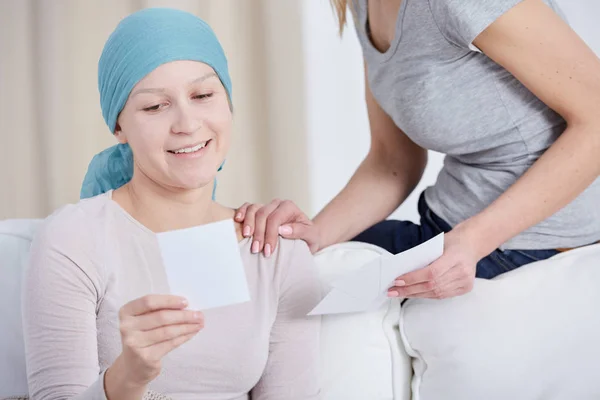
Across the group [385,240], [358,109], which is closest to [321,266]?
[385,240]

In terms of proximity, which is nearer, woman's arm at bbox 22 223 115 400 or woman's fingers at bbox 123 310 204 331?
woman's fingers at bbox 123 310 204 331

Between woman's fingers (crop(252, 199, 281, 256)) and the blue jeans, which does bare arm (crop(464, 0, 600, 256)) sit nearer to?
the blue jeans

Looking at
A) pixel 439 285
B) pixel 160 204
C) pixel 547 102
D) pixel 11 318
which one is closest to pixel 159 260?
pixel 160 204

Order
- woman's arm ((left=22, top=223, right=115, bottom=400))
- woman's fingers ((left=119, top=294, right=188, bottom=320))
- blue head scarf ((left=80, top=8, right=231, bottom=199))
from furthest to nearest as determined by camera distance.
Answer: blue head scarf ((left=80, top=8, right=231, bottom=199)) → woman's arm ((left=22, top=223, right=115, bottom=400)) → woman's fingers ((left=119, top=294, right=188, bottom=320))

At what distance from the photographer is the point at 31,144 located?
8.12ft

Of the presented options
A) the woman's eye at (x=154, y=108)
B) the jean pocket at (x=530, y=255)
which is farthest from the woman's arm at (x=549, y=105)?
the woman's eye at (x=154, y=108)

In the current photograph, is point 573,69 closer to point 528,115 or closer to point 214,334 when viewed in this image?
point 528,115

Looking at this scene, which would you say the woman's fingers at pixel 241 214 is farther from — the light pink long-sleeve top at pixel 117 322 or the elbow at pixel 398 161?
the elbow at pixel 398 161

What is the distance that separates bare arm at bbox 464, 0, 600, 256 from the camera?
3.92ft

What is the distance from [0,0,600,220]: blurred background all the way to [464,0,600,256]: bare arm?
3.95ft

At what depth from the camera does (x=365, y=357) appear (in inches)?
49.7

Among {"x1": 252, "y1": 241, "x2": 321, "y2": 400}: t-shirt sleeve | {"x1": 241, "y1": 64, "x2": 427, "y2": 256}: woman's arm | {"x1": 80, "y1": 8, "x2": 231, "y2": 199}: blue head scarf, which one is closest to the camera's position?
{"x1": 80, "y1": 8, "x2": 231, "y2": 199}: blue head scarf

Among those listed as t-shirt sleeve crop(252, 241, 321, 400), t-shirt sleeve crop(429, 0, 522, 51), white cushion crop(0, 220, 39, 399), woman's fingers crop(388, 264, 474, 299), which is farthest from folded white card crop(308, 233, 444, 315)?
white cushion crop(0, 220, 39, 399)

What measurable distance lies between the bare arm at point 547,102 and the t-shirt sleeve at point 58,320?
58 cm
